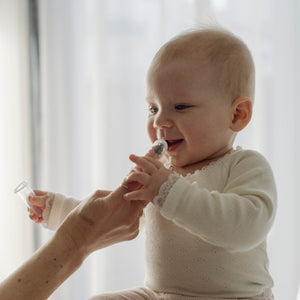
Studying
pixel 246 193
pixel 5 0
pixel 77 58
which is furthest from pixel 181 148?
pixel 5 0

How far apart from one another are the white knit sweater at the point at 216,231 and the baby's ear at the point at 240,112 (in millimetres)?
71

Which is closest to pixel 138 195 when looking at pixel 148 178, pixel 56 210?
pixel 148 178

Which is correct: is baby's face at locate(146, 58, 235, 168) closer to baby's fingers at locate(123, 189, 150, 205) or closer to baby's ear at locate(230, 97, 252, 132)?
baby's ear at locate(230, 97, 252, 132)

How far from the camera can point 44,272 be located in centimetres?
90

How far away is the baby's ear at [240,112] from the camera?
990 millimetres

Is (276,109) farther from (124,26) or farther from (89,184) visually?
(89,184)

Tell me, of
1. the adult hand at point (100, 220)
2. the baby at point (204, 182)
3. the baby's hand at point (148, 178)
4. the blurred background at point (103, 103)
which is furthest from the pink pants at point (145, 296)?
the blurred background at point (103, 103)

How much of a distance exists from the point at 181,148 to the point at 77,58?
141cm

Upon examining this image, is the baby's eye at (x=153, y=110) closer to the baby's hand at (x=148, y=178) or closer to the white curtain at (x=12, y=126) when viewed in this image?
the baby's hand at (x=148, y=178)

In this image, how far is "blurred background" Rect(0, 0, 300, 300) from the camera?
182 centimetres

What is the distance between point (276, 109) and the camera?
1.82 meters

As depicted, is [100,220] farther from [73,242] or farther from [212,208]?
[212,208]

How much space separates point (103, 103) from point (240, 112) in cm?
122

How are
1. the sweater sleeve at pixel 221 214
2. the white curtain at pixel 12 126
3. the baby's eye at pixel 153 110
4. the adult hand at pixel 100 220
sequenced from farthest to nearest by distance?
→ 1. the white curtain at pixel 12 126
2. the baby's eye at pixel 153 110
3. the adult hand at pixel 100 220
4. the sweater sleeve at pixel 221 214
